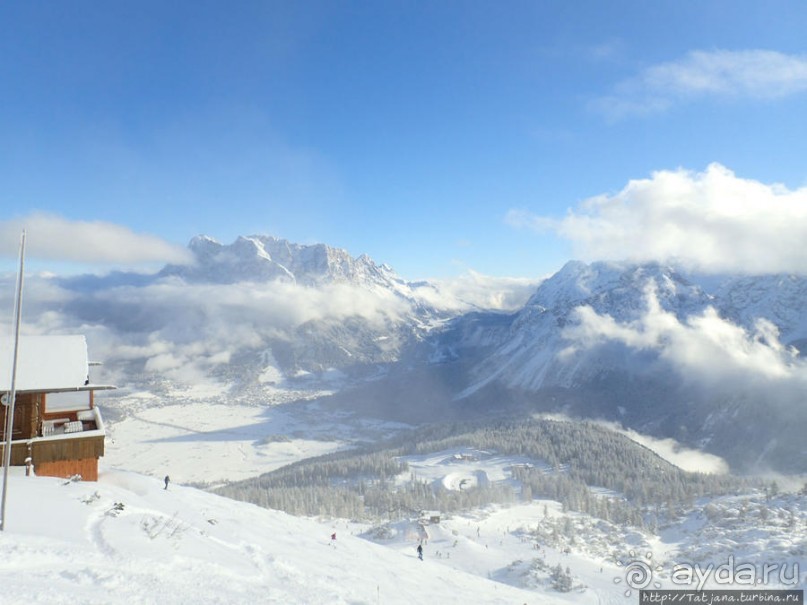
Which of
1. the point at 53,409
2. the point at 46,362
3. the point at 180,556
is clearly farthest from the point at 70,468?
the point at 180,556

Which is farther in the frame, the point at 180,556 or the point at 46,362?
the point at 46,362

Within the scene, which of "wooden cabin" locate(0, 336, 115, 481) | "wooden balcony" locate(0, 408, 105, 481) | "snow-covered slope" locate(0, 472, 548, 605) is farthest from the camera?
"wooden cabin" locate(0, 336, 115, 481)

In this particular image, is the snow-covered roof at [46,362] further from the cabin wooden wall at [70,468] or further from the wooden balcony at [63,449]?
the cabin wooden wall at [70,468]

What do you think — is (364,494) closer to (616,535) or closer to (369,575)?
(616,535)

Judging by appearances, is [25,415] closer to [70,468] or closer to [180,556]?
[70,468]

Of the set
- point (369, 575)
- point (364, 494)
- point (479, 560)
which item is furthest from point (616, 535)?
point (369, 575)

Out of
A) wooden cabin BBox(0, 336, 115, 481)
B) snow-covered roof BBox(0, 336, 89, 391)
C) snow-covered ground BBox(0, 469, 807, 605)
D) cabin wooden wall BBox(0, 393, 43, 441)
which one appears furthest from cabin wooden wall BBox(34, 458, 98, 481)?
snow-covered roof BBox(0, 336, 89, 391)

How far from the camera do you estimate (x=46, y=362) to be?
93.2 feet

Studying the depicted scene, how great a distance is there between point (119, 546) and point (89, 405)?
53.5ft

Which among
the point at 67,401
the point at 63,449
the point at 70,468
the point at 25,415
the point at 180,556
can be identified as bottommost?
the point at 180,556

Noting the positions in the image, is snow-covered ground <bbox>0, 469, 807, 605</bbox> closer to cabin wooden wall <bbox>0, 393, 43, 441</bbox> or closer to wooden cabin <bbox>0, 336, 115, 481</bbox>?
wooden cabin <bbox>0, 336, 115, 481</bbox>

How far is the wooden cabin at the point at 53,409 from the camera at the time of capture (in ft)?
87.2

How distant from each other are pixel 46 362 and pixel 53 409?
3028 millimetres

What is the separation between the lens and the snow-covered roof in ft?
88.0
